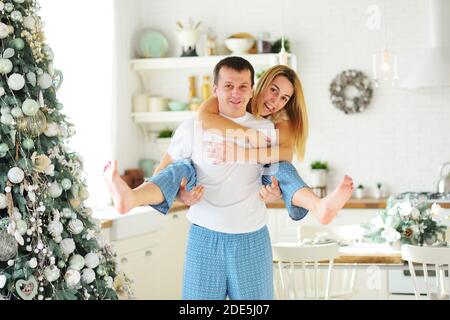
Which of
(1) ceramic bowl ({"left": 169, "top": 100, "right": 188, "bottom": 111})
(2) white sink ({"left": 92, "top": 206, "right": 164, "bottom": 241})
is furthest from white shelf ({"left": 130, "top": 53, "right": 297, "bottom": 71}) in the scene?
(2) white sink ({"left": 92, "top": 206, "right": 164, "bottom": 241})

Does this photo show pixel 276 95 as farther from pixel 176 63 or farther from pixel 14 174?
pixel 176 63

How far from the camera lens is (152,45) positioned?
18.9 ft

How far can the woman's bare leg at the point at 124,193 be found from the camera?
7.57 ft

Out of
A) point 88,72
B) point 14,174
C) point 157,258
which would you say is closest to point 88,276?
point 14,174

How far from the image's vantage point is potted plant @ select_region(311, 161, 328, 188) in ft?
18.5

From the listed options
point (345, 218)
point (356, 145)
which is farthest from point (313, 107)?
point (345, 218)

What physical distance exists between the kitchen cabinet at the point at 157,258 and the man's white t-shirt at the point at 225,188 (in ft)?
5.83

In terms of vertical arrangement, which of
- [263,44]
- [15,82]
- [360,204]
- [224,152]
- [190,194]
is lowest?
[360,204]

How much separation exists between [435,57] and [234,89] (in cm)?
342

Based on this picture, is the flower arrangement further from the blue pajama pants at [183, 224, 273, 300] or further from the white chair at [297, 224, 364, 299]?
the blue pajama pants at [183, 224, 273, 300]

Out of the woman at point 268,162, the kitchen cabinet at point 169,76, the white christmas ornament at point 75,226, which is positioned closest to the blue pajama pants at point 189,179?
the woman at point 268,162

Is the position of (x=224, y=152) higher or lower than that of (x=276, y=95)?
lower

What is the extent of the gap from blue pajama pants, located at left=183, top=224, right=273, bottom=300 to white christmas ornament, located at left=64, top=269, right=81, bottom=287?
34cm
